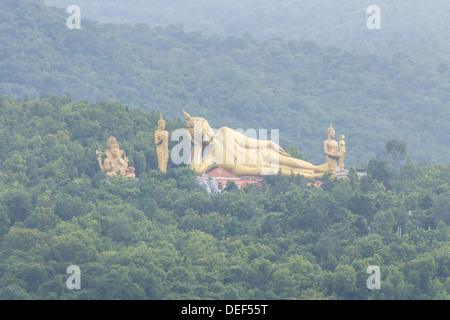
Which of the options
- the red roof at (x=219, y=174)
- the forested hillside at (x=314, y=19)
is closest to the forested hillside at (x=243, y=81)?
the forested hillside at (x=314, y=19)

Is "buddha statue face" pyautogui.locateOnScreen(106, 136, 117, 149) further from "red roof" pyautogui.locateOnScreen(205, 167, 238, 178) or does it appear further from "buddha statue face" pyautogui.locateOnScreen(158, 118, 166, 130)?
"red roof" pyautogui.locateOnScreen(205, 167, 238, 178)

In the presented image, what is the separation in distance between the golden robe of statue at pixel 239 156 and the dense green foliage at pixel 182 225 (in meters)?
0.45

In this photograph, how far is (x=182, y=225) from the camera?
128ft

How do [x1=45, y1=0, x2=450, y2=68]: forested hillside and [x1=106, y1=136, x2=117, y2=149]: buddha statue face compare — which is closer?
[x1=106, y1=136, x2=117, y2=149]: buddha statue face

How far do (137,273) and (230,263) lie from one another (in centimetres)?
309

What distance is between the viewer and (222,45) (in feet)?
277

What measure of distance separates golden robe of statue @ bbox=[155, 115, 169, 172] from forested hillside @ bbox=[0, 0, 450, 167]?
2832cm

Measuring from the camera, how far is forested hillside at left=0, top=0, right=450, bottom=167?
73750 millimetres

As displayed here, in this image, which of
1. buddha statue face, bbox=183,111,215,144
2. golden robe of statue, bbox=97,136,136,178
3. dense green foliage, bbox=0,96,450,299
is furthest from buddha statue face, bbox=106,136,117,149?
buddha statue face, bbox=183,111,215,144

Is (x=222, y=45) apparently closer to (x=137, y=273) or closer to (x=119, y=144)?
(x=119, y=144)

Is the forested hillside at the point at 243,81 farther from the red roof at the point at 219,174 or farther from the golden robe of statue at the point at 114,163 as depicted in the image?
the golden robe of statue at the point at 114,163

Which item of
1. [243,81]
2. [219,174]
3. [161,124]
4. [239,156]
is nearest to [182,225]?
[219,174]

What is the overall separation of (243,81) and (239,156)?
36540 mm

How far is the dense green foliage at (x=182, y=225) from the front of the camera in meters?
33.9
